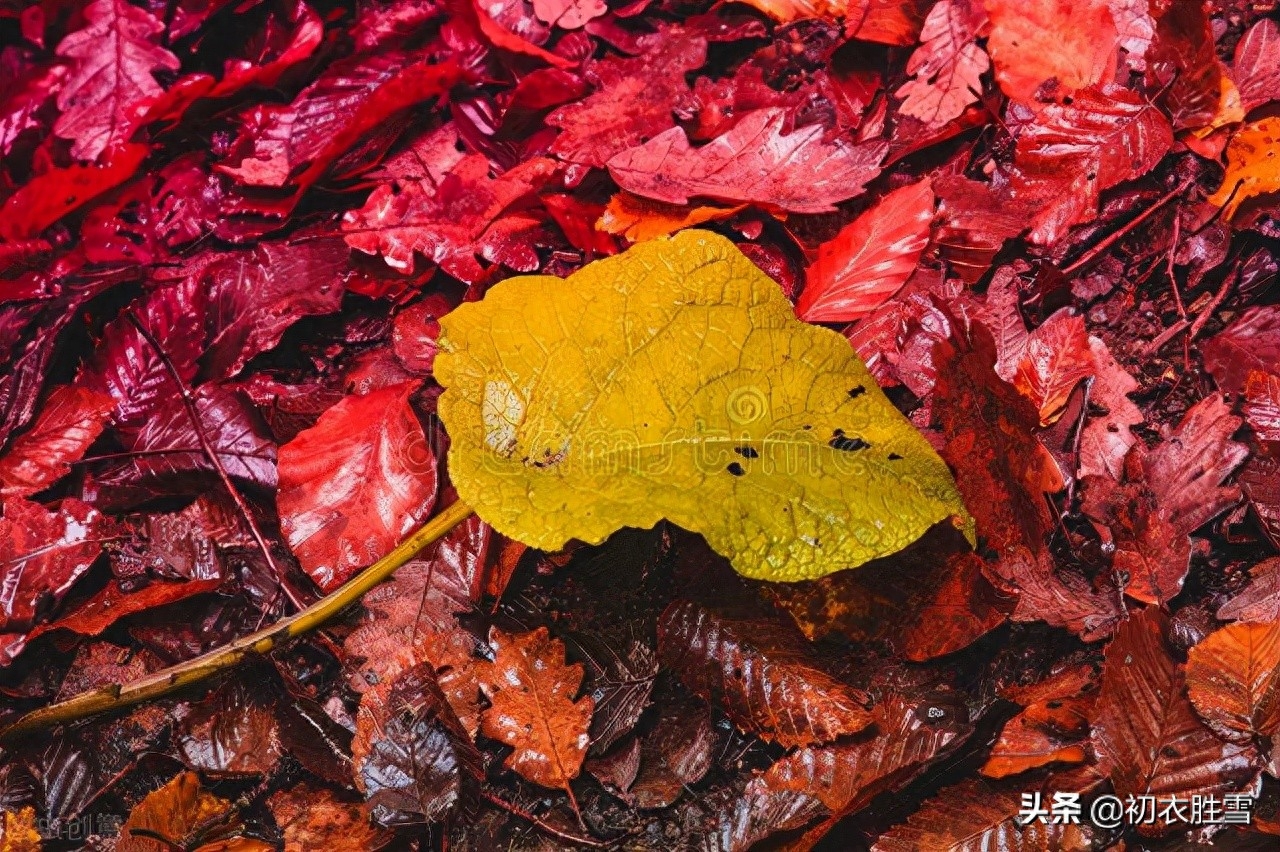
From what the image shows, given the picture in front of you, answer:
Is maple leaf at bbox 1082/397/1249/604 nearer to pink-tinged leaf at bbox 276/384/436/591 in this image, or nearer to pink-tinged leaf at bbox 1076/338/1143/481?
pink-tinged leaf at bbox 1076/338/1143/481

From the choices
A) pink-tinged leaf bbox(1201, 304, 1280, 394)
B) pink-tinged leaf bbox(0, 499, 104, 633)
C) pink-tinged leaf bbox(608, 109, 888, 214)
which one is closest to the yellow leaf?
pink-tinged leaf bbox(1201, 304, 1280, 394)

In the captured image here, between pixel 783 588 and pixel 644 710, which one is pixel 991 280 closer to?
pixel 783 588

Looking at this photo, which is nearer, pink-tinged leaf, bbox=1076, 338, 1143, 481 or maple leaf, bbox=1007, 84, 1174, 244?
pink-tinged leaf, bbox=1076, 338, 1143, 481

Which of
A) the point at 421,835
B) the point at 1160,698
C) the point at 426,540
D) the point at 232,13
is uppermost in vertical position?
the point at 232,13

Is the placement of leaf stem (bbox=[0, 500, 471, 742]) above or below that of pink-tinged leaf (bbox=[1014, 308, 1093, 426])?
below

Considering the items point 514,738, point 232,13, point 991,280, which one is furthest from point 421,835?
point 232,13

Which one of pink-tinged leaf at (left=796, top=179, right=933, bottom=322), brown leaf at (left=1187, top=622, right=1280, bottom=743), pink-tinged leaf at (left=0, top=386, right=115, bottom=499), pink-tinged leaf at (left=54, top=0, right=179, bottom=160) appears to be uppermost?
pink-tinged leaf at (left=54, top=0, right=179, bottom=160)

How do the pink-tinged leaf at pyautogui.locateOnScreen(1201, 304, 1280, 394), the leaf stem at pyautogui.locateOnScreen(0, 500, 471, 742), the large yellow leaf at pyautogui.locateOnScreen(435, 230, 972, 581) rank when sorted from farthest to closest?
1. the pink-tinged leaf at pyautogui.locateOnScreen(1201, 304, 1280, 394)
2. the leaf stem at pyautogui.locateOnScreen(0, 500, 471, 742)
3. the large yellow leaf at pyautogui.locateOnScreen(435, 230, 972, 581)
